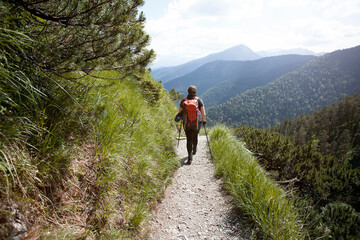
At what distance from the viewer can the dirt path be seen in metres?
3.34

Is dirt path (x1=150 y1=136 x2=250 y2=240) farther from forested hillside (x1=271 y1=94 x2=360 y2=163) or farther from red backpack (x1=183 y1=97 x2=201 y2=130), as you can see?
forested hillside (x1=271 y1=94 x2=360 y2=163)

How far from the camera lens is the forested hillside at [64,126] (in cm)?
178

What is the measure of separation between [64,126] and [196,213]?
318 cm

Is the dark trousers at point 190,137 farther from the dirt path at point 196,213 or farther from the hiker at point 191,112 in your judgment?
the dirt path at point 196,213

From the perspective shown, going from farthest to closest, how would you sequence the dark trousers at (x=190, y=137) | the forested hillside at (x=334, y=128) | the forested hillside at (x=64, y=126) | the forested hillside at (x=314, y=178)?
the forested hillside at (x=334, y=128) < the forested hillside at (x=314, y=178) < the dark trousers at (x=190, y=137) < the forested hillside at (x=64, y=126)

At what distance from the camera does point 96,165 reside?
2.76 metres

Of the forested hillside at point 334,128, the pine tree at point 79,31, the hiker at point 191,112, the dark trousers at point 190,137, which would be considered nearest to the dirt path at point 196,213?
the dark trousers at point 190,137

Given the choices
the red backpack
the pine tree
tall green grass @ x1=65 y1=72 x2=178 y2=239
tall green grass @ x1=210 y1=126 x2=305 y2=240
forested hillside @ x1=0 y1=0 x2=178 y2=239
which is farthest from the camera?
the red backpack

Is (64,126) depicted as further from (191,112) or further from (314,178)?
(314,178)

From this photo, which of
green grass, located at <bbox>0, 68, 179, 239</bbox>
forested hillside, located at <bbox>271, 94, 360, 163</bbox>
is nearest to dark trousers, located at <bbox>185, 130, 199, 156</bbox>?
green grass, located at <bbox>0, 68, 179, 239</bbox>

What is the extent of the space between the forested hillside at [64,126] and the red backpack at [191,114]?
9.66 feet

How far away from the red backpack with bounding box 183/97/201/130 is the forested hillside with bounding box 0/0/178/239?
2943mm

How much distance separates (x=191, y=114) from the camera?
6051mm

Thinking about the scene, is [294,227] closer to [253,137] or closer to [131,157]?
[131,157]
